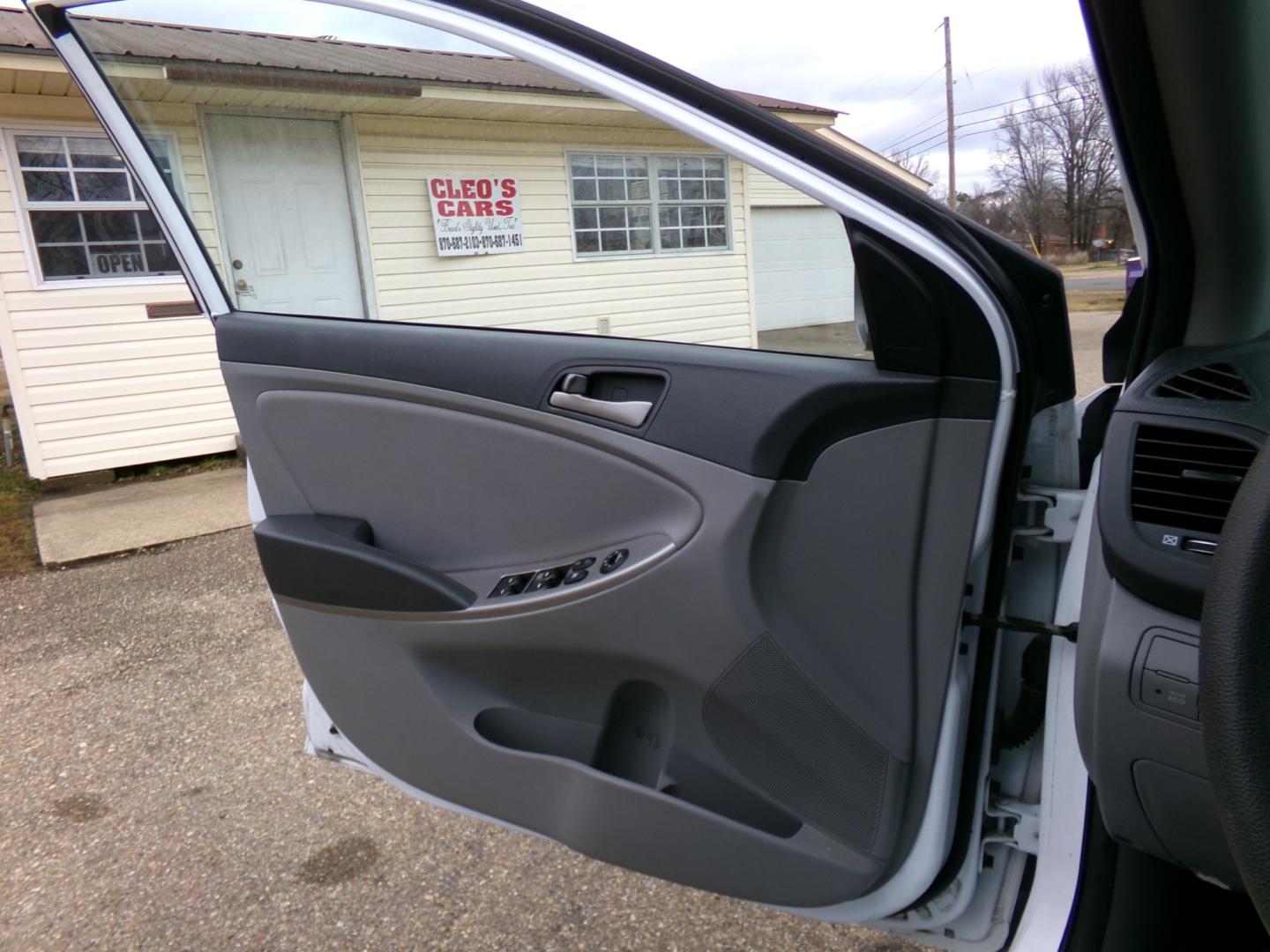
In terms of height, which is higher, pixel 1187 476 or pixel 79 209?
pixel 79 209

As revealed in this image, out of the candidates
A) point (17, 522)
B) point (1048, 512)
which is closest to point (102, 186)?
point (17, 522)

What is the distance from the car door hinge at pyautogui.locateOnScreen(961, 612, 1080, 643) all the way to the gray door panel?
0.06 metres

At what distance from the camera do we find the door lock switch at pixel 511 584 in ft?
5.46

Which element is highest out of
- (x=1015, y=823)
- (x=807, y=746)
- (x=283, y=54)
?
(x=283, y=54)

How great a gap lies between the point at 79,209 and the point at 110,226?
22 centimetres

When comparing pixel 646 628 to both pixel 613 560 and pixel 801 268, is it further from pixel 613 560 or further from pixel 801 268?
pixel 801 268

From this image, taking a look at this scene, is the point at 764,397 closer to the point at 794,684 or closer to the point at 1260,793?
the point at 794,684

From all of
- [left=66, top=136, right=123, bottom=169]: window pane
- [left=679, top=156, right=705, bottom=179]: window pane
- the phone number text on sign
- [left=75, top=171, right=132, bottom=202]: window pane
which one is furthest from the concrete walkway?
[left=679, top=156, right=705, bottom=179]: window pane

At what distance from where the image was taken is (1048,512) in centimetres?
147

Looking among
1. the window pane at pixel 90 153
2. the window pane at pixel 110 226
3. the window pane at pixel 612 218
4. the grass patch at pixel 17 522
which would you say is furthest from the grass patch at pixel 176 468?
the window pane at pixel 612 218

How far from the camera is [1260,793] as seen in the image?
80 cm

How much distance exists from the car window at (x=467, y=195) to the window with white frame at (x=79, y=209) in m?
5.91

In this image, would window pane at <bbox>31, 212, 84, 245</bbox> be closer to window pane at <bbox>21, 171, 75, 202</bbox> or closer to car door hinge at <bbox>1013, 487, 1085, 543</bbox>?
window pane at <bbox>21, 171, 75, 202</bbox>

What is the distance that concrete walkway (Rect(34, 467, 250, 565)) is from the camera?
551cm
